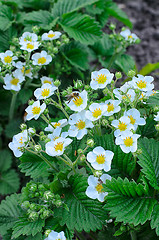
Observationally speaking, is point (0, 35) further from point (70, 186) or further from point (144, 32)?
point (144, 32)

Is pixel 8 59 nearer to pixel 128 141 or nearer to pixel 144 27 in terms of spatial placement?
pixel 128 141

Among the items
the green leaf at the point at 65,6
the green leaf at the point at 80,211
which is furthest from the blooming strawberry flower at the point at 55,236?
the green leaf at the point at 65,6

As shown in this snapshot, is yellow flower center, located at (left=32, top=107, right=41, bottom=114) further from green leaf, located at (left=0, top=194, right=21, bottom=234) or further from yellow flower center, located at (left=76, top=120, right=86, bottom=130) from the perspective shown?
green leaf, located at (left=0, top=194, right=21, bottom=234)

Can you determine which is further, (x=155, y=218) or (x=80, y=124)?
(x=80, y=124)

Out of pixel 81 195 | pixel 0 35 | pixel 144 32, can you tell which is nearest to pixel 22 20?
A: pixel 0 35

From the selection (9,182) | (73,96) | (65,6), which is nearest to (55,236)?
(73,96)

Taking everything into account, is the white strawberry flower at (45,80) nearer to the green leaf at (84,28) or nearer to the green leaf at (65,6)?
the green leaf at (84,28)
